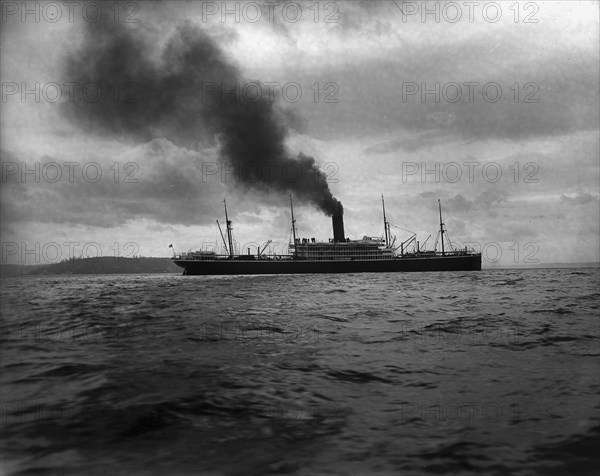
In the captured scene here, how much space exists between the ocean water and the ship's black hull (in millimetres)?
74206

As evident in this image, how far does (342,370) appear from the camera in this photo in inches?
263

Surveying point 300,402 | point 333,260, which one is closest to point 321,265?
point 333,260

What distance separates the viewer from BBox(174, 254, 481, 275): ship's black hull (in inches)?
3321

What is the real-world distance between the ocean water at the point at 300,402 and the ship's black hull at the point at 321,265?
74.2 m

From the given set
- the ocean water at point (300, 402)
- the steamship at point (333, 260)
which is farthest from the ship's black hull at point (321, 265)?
the ocean water at point (300, 402)

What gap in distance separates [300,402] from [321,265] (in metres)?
82.1

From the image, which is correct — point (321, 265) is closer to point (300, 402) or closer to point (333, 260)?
point (333, 260)

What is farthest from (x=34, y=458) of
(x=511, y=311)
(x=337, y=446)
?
(x=511, y=311)

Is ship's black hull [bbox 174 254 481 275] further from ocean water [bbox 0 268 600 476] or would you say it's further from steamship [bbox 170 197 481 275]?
ocean water [bbox 0 268 600 476]

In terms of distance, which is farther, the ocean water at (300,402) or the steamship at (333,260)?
the steamship at (333,260)

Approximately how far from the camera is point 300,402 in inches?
201

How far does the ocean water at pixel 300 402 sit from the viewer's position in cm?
343

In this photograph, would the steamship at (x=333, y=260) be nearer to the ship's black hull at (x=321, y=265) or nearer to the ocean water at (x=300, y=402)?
the ship's black hull at (x=321, y=265)

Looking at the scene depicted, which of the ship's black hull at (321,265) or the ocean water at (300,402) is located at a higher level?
the ocean water at (300,402)
